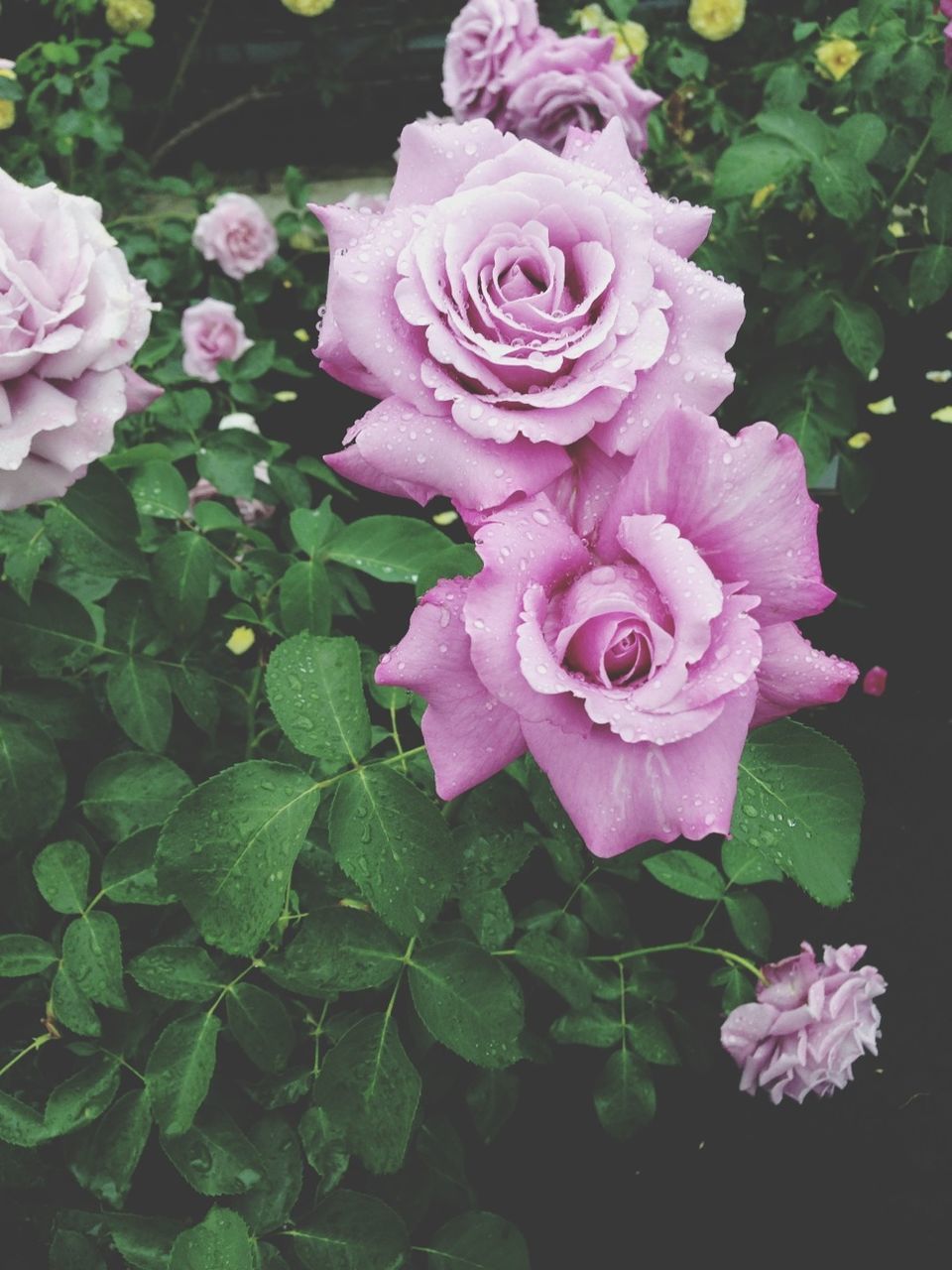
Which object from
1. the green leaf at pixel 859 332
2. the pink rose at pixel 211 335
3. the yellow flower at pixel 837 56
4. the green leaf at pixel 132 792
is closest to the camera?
the green leaf at pixel 132 792

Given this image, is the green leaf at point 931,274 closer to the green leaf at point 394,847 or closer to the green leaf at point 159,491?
the green leaf at point 159,491

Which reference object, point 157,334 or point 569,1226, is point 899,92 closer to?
point 157,334

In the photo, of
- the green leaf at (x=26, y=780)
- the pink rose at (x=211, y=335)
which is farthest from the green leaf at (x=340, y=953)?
the pink rose at (x=211, y=335)

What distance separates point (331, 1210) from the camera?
2.87ft

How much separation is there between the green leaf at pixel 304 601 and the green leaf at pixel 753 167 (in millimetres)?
803

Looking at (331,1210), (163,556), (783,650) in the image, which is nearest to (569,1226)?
(331,1210)

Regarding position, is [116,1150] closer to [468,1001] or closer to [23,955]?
[23,955]

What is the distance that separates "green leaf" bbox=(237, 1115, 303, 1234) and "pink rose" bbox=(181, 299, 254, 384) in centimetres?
136

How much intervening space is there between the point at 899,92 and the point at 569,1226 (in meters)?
1.68

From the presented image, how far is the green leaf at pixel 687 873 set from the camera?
1257 mm

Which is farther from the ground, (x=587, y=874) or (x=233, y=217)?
(x=233, y=217)

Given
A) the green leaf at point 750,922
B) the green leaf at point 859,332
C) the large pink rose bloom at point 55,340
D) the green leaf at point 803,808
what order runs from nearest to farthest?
the green leaf at point 803,808 → the large pink rose bloom at point 55,340 → the green leaf at point 750,922 → the green leaf at point 859,332

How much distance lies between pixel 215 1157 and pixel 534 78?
4.35 ft

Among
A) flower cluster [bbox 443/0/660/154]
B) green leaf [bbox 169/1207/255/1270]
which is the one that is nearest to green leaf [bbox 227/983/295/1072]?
green leaf [bbox 169/1207/255/1270]
